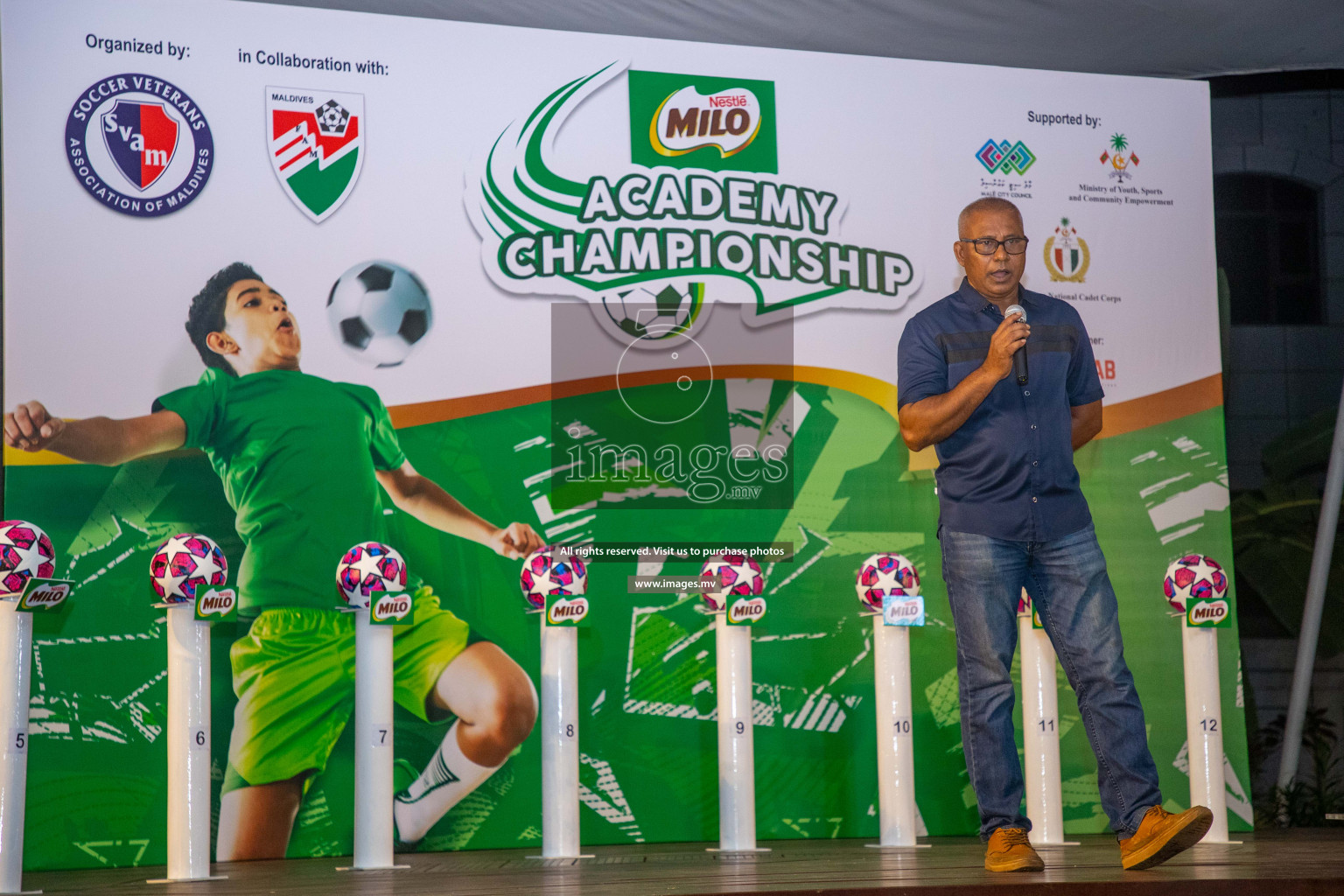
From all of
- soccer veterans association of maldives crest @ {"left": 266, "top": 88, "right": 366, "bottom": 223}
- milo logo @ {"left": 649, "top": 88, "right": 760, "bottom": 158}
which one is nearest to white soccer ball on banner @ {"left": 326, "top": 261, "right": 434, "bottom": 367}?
soccer veterans association of maldives crest @ {"left": 266, "top": 88, "right": 366, "bottom": 223}

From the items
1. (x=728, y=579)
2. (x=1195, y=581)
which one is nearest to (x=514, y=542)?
(x=728, y=579)

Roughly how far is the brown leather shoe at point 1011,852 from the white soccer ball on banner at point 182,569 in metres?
2.12

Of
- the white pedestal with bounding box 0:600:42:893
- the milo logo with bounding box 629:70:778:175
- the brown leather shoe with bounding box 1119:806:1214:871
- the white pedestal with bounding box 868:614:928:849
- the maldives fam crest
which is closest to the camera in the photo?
the brown leather shoe with bounding box 1119:806:1214:871

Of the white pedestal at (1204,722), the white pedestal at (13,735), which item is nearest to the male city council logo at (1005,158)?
the white pedestal at (1204,722)

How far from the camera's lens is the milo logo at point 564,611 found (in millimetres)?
3697

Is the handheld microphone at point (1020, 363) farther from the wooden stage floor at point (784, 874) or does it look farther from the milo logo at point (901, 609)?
the wooden stage floor at point (784, 874)

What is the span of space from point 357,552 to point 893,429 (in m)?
1.96

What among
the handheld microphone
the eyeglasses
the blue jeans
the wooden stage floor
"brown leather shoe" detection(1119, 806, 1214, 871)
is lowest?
the wooden stage floor

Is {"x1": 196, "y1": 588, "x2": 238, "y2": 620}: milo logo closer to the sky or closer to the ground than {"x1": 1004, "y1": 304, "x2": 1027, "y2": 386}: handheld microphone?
closer to the ground

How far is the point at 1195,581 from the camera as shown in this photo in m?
3.94

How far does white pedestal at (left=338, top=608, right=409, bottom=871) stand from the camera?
353 centimetres

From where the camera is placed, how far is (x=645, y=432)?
434 centimetres

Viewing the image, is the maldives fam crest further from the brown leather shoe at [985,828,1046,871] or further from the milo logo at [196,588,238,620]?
the brown leather shoe at [985,828,1046,871]

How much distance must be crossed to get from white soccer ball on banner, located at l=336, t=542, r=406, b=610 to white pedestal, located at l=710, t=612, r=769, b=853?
1.01 m
